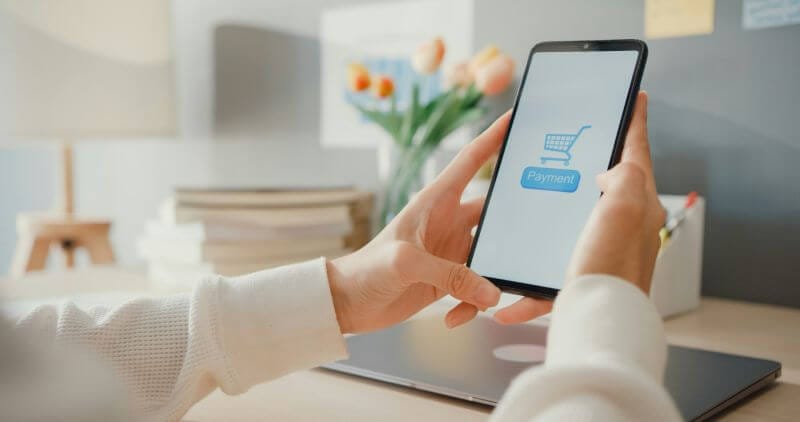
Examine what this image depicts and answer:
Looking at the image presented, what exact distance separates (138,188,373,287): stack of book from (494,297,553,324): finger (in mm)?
582

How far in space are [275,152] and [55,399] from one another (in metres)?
1.30

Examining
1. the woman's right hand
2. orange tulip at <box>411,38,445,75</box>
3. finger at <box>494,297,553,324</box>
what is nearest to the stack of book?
orange tulip at <box>411,38,445,75</box>

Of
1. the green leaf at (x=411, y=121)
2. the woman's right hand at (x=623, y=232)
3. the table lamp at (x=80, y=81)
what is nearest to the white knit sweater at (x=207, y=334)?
the woman's right hand at (x=623, y=232)

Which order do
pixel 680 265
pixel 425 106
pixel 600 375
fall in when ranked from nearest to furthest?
pixel 600 375, pixel 680 265, pixel 425 106

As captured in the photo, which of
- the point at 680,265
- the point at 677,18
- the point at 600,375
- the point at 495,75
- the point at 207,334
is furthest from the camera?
the point at 495,75

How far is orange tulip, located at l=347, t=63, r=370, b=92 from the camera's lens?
1318 millimetres

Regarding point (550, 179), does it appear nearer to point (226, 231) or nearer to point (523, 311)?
point (523, 311)

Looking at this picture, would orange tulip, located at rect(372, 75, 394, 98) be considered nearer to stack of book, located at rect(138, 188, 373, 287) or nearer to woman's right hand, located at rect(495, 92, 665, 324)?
stack of book, located at rect(138, 188, 373, 287)

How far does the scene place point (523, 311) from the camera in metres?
0.63

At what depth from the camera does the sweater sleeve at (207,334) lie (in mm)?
588

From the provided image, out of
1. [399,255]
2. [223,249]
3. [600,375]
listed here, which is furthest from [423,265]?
[223,249]

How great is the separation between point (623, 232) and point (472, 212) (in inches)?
10.6

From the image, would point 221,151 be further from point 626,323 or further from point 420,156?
point 626,323

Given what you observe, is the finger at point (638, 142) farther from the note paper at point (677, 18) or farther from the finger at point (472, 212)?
the note paper at point (677, 18)
